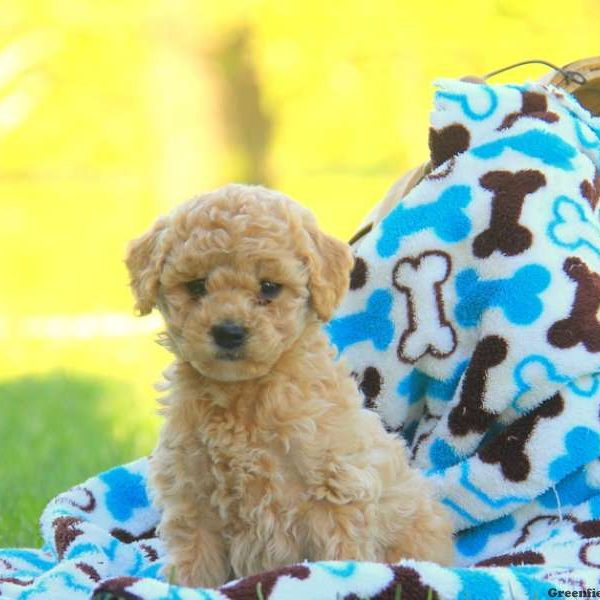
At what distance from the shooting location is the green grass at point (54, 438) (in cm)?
585

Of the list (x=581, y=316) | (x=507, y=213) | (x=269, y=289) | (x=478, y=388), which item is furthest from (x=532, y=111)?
Answer: (x=269, y=289)

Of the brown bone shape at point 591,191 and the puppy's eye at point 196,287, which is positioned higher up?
the puppy's eye at point 196,287

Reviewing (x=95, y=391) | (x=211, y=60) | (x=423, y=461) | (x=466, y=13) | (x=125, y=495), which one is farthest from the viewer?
(x=466, y=13)

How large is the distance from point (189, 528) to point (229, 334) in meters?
0.75

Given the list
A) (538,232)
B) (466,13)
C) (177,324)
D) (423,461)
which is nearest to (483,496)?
(423,461)

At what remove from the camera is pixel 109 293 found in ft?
55.4

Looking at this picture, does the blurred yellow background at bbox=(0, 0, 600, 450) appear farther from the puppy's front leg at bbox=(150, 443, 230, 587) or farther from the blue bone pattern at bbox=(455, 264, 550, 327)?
the puppy's front leg at bbox=(150, 443, 230, 587)

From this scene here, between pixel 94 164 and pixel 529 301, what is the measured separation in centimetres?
2339

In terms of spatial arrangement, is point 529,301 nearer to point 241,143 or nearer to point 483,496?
point 483,496

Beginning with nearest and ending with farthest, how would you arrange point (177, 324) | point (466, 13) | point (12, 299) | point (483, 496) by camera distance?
point (177, 324), point (483, 496), point (12, 299), point (466, 13)

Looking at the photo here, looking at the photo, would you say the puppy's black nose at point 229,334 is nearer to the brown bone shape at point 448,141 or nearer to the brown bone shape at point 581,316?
the brown bone shape at point 581,316

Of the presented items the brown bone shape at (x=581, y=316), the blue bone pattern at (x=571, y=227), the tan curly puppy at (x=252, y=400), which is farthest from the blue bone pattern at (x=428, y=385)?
the tan curly puppy at (x=252, y=400)

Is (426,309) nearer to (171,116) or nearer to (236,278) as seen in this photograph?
(236,278)

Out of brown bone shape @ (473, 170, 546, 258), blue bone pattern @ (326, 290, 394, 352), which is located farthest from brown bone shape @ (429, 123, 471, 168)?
blue bone pattern @ (326, 290, 394, 352)
